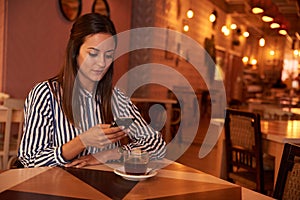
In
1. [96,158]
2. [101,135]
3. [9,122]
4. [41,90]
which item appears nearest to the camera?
[101,135]

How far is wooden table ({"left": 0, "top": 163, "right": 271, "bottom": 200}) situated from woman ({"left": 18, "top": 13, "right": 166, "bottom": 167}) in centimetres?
12

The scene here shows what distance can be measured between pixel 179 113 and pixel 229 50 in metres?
6.04

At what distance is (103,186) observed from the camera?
121cm

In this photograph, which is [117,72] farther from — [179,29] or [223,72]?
[223,72]

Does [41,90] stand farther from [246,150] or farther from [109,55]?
[246,150]

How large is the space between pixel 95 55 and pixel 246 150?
1.56m

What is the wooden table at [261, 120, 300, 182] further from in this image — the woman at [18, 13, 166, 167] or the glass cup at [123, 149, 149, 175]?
the glass cup at [123, 149, 149, 175]

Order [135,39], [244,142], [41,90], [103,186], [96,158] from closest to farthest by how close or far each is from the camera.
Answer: [103,186], [96,158], [41,90], [244,142], [135,39]

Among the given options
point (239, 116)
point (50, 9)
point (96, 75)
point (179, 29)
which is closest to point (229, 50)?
point (179, 29)

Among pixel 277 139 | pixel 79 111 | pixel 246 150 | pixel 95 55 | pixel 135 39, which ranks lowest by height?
pixel 246 150

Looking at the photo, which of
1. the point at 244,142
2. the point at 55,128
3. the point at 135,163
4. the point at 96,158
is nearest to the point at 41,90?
the point at 55,128

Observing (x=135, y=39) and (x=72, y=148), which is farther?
(x=135, y=39)

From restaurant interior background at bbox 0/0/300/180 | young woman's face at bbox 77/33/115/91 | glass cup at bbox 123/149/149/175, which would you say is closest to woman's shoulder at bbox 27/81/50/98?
young woman's face at bbox 77/33/115/91

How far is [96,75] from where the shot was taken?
5.49 feet
